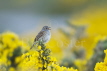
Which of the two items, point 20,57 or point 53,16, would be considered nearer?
point 20,57

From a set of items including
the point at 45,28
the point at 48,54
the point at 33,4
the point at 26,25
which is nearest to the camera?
the point at 48,54

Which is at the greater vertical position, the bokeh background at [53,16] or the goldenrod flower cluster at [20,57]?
the bokeh background at [53,16]

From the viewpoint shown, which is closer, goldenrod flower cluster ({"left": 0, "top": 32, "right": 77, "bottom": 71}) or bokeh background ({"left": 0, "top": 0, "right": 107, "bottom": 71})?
goldenrod flower cluster ({"left": 0, "top": 32, "right": 77, "bottom": 71})

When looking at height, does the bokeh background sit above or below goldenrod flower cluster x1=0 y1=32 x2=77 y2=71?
above

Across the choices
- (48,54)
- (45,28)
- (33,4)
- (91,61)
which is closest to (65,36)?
(91,61)

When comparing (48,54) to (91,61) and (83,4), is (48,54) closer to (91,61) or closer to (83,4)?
(91,61)

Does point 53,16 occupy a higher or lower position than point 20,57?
higher

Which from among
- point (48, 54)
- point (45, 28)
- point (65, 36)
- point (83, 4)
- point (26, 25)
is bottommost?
point (48, 54)

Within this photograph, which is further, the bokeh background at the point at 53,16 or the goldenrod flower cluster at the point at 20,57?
the bokeh background at the point at 53,16
